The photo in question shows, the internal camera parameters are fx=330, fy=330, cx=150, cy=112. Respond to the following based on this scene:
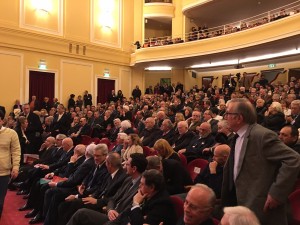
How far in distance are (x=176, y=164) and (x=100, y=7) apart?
43.4ft

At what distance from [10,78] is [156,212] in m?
10.8

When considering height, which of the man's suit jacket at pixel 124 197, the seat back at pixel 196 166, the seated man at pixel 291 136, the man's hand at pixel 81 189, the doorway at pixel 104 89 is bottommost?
the man's hand at pixel 81 189

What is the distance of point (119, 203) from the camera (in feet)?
10.1

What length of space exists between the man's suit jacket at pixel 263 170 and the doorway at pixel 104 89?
527 inches

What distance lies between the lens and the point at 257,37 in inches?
448

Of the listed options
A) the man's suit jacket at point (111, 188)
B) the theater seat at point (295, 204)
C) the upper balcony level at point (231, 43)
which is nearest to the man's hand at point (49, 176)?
the man's suit jacket at point (111, 188)

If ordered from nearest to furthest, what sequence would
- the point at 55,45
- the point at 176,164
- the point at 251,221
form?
the point at 251,221 < the point at 176,164 < the point at 55,45

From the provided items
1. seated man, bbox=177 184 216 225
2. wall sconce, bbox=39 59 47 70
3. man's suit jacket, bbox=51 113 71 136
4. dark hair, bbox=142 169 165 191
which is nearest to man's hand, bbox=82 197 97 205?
dark hair, bbox=142 169 165 191

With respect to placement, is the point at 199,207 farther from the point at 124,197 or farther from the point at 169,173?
the point at 169,173

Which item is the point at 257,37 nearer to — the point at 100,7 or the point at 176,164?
the point at 100,7

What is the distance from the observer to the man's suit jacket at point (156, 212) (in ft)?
8.16

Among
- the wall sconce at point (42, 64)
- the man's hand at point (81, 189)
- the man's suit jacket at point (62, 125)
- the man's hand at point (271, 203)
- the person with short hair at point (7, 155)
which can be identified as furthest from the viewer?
the wall sconce at point (42, 64)

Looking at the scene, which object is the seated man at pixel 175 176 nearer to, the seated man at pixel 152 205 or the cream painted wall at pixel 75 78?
the seated man at pixel 152 205

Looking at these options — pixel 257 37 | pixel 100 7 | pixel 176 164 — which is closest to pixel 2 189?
pixel 176 164
